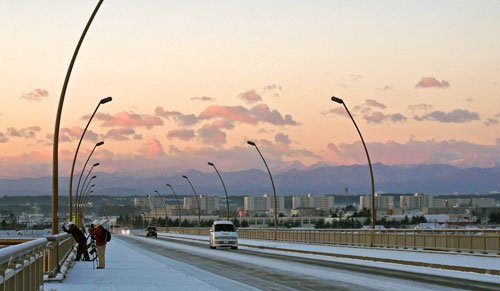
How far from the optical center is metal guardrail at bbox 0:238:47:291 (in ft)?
36.0

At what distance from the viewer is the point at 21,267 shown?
1316cm

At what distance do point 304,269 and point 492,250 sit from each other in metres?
10.6

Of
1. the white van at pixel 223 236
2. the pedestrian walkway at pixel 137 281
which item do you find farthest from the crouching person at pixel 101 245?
the white van at pixel 223 236

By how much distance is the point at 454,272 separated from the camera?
91.4ft

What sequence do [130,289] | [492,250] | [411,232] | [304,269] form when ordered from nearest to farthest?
[130,289], [304,269], [492,250], [411,232]

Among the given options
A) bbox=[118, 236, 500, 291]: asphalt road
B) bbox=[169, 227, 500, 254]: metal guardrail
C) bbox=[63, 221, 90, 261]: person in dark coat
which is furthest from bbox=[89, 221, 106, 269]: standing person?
bbox=[169, 227, 500, 254]: metal guardrail

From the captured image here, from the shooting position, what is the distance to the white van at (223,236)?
5966 cm

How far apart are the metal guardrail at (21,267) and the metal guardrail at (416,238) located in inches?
948

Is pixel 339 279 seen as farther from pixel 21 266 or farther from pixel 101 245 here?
pixel 21 266

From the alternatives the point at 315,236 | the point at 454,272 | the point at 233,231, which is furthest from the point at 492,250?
the point at 315,236

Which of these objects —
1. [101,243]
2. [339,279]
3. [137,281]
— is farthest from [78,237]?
[339,279]

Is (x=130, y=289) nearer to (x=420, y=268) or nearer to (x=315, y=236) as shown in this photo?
(x=420, y=268)

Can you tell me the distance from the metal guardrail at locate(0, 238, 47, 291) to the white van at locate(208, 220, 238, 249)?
4236cm

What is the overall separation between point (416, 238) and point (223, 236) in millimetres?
17929
